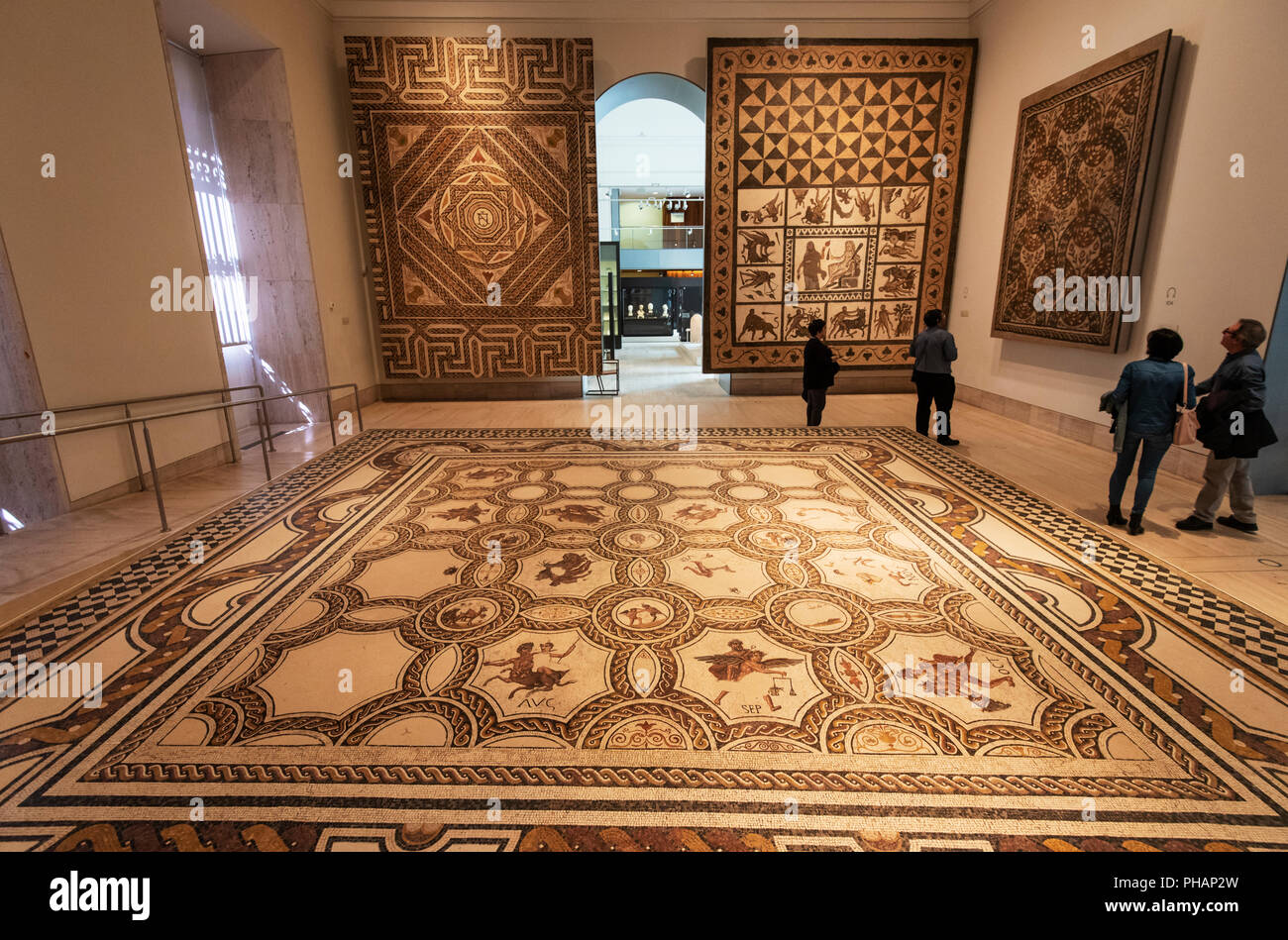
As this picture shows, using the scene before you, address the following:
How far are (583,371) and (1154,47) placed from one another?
6613 mm

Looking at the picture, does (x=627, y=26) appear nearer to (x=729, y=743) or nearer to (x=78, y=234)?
(x=78, y=234)

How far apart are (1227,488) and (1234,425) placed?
51cm

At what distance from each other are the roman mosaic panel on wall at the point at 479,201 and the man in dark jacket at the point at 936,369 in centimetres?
437

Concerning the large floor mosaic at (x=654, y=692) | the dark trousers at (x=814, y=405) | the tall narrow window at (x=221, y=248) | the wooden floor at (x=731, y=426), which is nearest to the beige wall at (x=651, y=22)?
the tall narrow window at (x=221, y=248)

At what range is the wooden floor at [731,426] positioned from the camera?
3.29 meters

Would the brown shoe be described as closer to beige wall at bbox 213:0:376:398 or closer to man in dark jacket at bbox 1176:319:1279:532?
man in dark jacket at bbox 1176:319:1279:532

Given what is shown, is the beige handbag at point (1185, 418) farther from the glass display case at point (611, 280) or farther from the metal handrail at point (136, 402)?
the glass display case at point (611, 280)

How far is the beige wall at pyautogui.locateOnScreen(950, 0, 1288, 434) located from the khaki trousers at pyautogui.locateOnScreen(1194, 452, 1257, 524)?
1.29m

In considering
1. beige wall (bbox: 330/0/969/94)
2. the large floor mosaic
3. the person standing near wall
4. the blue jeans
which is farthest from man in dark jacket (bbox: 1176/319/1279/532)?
beige wall (bbox: 330/0/969/94)

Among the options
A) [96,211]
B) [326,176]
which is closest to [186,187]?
[96,211]

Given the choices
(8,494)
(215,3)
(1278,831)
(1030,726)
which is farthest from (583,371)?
(1278,831)

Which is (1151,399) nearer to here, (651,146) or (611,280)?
(611,280)

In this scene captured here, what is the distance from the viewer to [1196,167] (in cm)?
472

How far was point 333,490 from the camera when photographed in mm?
4852
